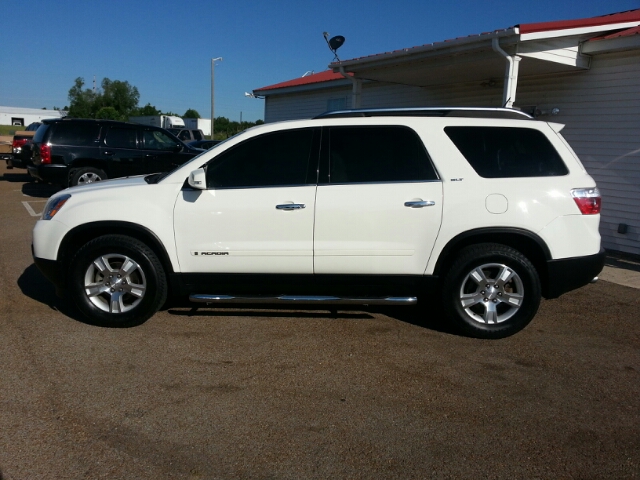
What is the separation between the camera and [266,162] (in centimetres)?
494

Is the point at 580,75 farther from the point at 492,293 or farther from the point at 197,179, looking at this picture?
the point at 197,179

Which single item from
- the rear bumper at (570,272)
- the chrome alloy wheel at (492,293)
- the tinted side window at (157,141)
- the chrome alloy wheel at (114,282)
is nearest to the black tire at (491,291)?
the chrome alloy wheel at (492,293)

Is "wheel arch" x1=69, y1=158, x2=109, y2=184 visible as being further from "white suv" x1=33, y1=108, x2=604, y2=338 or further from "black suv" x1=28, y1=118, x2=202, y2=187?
"white suv" x1=33, y1=108, x2=604, y2=338

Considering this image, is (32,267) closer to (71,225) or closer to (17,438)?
(71,225)

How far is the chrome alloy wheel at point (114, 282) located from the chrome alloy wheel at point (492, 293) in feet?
9.31

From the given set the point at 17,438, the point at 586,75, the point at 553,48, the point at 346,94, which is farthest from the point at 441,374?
the point at 346,94

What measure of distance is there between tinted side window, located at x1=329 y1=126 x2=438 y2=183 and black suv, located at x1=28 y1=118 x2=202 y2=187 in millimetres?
8706

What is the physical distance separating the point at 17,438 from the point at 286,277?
2.36m

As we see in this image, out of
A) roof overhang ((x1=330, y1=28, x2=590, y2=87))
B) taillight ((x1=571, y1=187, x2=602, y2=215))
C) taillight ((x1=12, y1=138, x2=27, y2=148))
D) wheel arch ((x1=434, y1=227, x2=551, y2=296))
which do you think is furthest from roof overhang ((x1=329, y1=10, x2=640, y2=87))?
taillight ((x1=12, y1=138, x2=27, y2=148))

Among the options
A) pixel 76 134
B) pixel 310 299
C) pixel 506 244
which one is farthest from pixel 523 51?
pixel 76 134

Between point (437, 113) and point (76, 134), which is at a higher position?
point (76, 134)

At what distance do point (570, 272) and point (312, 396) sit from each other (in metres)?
2.54

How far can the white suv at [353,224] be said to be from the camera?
15.6ft

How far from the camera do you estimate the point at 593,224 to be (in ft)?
15.8
